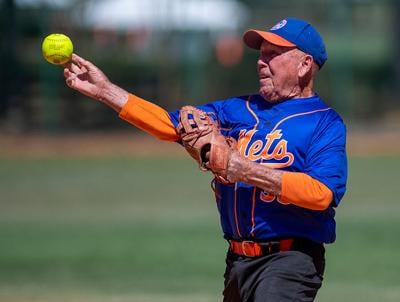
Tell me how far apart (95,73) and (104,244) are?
6.81 meters

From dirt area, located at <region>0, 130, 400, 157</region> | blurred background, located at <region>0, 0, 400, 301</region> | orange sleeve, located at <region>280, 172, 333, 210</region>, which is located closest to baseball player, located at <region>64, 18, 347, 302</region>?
orange sleeve, located at <region>280, 172, 333, 210</region>

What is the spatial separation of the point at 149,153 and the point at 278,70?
52.1 ft

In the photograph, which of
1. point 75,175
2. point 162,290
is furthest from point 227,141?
point 75,175

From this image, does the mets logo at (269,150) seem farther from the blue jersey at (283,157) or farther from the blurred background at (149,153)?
the blurred background at (149,153)

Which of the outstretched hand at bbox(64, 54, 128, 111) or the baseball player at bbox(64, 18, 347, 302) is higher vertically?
the outstretched hand at bbox(64, 54, 128, 111)

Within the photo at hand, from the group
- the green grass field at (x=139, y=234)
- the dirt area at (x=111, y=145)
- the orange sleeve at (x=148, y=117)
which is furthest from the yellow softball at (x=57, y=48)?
the dirt area at (x=111, y=145)

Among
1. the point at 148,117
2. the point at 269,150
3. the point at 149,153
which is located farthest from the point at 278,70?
the point at 149,153

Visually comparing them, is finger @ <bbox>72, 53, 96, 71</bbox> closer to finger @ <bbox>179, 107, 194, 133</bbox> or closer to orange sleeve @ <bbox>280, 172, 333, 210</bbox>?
finger @ <bbox>179, 107, 194, 133</bbox>

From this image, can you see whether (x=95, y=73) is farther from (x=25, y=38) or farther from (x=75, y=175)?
(x=25, y=38)

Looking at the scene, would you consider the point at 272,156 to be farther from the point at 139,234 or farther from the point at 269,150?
the point at 139,234

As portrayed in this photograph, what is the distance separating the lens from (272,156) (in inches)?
184

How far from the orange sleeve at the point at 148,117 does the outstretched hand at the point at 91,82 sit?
43 millimetres

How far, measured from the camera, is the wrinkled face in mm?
4789

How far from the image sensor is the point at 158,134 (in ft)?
16.0
